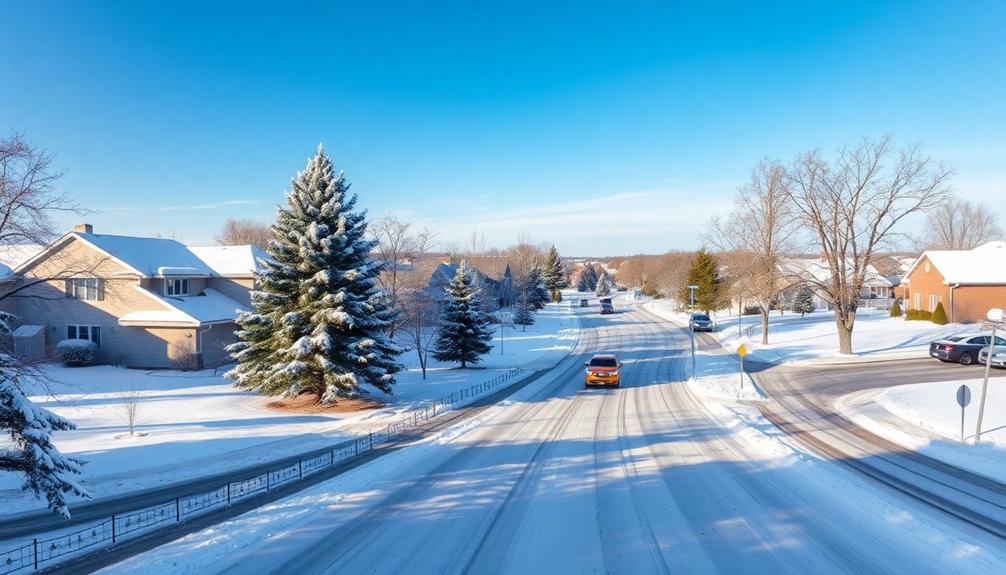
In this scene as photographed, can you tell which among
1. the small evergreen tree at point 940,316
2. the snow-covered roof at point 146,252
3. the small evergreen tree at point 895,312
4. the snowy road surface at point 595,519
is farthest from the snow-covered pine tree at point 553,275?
the snowy road surface at point 595,519

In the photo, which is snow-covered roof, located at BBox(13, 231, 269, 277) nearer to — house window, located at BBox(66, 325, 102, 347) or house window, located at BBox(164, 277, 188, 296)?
house window, located at BBox(164, 277, 188, 296)

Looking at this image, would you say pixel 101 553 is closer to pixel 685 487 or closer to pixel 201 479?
pixel 201 479

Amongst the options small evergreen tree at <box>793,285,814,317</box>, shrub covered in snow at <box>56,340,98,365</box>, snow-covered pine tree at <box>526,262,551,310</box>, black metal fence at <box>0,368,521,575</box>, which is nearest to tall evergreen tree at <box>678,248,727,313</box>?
small evergreen tree at <box>793,285,814,317</box>

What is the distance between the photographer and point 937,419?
1736cm

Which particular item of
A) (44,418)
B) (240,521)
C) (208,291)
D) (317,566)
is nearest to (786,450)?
(317,566)

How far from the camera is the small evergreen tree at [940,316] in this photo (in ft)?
139

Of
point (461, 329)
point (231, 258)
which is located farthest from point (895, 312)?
point (231, 258)

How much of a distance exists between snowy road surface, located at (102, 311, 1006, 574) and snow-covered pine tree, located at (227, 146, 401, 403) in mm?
7875

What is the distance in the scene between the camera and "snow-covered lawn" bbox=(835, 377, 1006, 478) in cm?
1384

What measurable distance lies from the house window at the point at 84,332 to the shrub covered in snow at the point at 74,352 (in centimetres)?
101

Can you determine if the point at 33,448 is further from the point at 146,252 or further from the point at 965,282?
the point at 965,282

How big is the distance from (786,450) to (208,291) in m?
33.9

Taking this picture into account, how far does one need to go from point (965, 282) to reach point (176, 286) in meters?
54.4

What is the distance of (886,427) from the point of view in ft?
56.4
